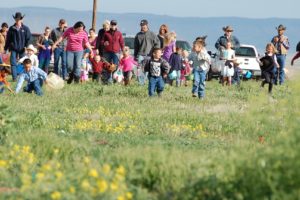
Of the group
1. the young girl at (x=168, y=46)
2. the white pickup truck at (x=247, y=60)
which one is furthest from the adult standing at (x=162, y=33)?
the white pickup truck at (x=247, y=60)

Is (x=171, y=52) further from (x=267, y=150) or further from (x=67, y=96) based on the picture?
(x=267, y=150)

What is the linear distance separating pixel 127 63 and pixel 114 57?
1572 millimetres

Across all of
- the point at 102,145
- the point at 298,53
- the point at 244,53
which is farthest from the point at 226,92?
the point at 244,53

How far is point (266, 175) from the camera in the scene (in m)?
8.40

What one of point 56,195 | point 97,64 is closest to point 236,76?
point 97,64

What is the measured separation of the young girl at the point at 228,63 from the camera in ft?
103

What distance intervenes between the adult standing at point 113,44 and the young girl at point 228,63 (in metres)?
4.14

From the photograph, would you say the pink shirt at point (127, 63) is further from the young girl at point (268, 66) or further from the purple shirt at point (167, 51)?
the young girl at point (268, 66)

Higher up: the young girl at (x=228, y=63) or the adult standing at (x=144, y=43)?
the adult standing at (x=144, y=43)

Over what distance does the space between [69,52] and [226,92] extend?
4.35 meters

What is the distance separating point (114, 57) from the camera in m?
28.5

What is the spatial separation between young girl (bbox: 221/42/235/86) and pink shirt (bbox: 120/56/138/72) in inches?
118

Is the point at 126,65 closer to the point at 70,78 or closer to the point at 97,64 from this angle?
the point at 97,64

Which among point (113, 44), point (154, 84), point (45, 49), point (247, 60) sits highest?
point (113, 44)
